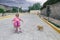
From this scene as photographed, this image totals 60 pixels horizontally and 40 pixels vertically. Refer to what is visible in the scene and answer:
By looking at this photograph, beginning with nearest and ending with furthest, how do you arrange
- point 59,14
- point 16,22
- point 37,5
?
point 16,22 → point 59,14 → point 37,5

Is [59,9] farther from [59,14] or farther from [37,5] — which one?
[37,5]

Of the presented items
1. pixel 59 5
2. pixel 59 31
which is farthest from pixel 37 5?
pixel 59 31

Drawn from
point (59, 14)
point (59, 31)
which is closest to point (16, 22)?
point (59, 31)

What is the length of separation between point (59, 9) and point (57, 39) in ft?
80.9

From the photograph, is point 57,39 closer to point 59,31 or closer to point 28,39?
point 28,39

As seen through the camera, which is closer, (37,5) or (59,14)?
(59,14)

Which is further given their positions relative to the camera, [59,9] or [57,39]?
[59,9]

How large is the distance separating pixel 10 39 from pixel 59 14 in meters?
24.7

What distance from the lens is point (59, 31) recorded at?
1539cm

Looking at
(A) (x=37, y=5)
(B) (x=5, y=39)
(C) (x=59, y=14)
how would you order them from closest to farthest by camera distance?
(B) (x=5, y=39), (C) (x=59, y=14), (A) (x=37, y=5)

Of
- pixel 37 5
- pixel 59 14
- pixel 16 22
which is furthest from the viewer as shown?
pixel 37 5

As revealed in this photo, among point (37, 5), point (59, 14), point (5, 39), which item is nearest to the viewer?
point (5, 39)

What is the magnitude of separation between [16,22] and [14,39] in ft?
10.8

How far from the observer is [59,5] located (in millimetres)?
36375
